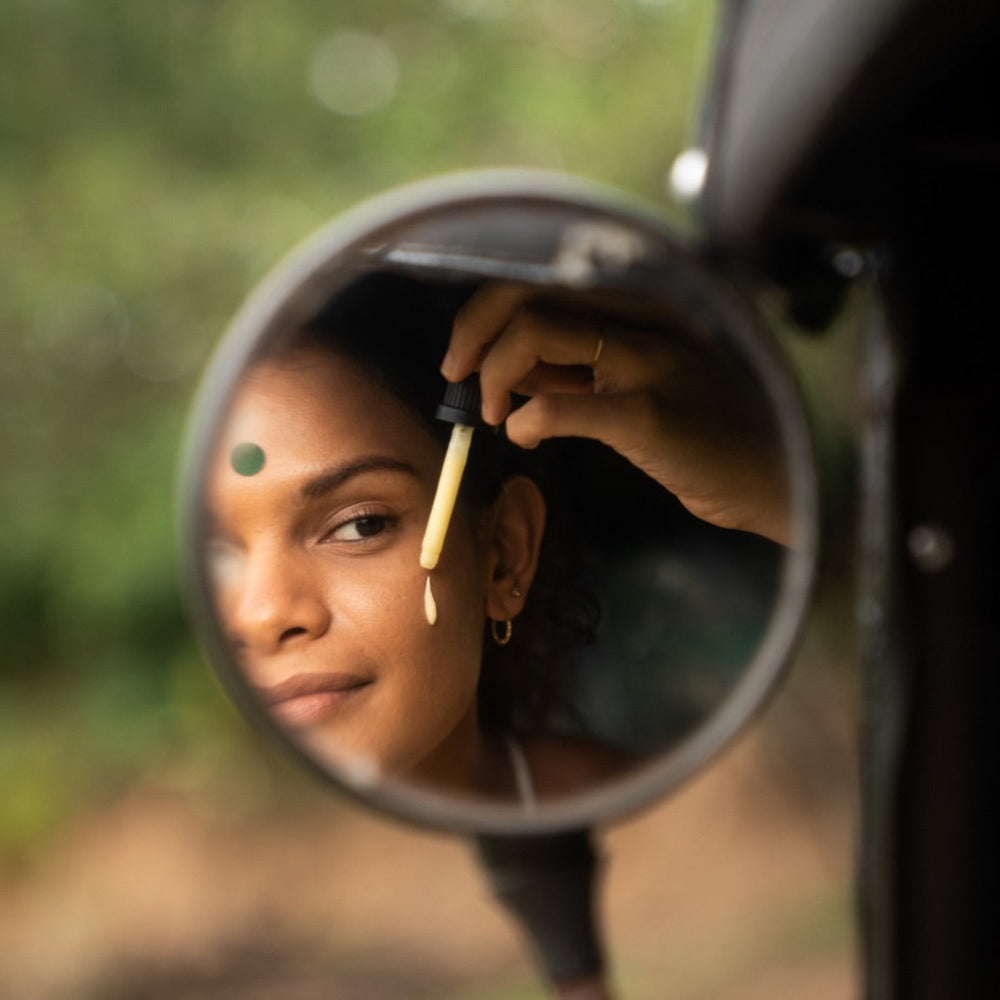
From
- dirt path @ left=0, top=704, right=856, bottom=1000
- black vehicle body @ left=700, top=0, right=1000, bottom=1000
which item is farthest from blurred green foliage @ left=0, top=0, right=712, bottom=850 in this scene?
black vehicle body @ left=700, top=0, right=1000, bottom=1000

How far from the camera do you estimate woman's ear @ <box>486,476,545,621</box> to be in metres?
0.95

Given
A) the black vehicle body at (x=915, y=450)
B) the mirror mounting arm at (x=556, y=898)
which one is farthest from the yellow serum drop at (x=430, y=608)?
the black vehicle body at (x=915, y=450)

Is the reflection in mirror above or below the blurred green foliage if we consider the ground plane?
below

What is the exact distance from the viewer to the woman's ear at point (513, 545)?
37.4 inches

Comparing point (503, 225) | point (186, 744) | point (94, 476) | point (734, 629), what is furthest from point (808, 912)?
point (503, 225)

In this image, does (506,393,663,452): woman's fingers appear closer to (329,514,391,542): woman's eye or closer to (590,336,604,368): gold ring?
(590,336,604,368): gold ring

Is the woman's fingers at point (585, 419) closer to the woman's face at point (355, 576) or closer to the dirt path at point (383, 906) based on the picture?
the woman's face at point (355, 576)

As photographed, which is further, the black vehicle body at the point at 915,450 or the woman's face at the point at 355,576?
the black vehicle body at the point at 915,450

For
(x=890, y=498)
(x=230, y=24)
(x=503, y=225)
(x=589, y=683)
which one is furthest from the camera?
(x=230, y=24)

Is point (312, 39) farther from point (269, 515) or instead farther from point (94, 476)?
point (269, 515)

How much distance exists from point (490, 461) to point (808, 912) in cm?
495

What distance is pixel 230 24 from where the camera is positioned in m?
4.91

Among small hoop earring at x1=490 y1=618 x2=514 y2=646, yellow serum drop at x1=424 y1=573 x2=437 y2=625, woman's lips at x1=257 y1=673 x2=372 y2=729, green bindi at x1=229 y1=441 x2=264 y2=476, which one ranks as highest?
green bindi at x1=229 y1=441 x2=264 y2=476

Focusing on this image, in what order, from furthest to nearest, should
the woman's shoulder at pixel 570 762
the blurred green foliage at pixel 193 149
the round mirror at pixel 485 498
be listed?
the blurred green foliage at pixel 193 149 < the woman's shoulder at pixel 570 762 < the round mirror at pixel 485 498
